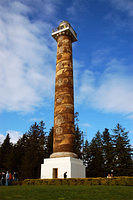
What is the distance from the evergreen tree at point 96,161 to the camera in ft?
81.6

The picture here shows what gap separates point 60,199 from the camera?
503 cm

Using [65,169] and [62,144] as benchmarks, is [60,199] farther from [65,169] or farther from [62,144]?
[62,144]

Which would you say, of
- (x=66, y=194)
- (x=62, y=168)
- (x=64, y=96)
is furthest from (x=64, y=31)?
(x=66, y=194)

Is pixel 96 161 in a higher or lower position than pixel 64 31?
lower

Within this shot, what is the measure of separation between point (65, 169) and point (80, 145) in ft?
14.1

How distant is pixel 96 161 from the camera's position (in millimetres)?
25375

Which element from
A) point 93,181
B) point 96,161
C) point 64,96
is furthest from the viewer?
point 96,161

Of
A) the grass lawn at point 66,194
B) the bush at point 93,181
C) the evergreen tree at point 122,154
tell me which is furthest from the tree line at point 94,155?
the grass lawn at point 66,194

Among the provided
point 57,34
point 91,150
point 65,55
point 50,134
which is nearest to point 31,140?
point 50,134

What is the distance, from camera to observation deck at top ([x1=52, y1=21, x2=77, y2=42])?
21.9m

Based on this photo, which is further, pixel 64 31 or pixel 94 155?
pixel 94 155

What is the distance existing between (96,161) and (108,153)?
2.07 m

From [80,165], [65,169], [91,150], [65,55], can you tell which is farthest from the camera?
[91,150]

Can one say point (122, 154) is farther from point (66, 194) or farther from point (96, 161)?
point (66, 194)
